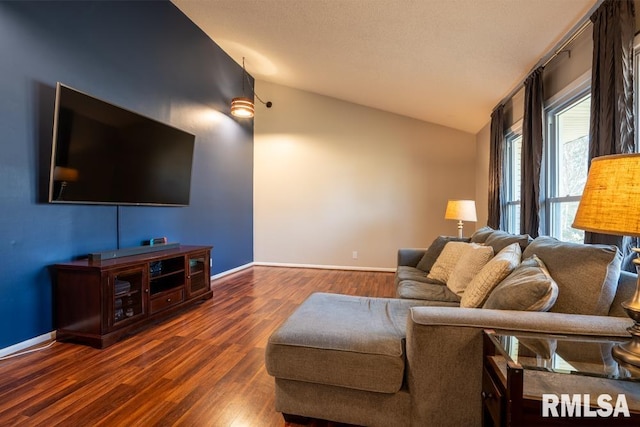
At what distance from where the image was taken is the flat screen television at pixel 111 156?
2303mm

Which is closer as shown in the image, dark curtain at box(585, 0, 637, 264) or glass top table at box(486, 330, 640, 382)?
glass top table at box(486, 330, 640, 382)

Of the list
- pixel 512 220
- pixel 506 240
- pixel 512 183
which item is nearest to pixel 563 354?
pixel 506 240

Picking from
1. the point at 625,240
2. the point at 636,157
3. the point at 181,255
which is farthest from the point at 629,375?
the point at 181,255

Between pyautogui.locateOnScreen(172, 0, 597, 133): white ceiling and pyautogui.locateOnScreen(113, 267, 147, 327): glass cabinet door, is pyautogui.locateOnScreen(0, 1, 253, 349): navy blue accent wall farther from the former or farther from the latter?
pyautogui.locateOnScreen(172, 0, 597, 133): white ceiling

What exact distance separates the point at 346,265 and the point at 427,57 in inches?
137

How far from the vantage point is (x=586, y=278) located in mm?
1353

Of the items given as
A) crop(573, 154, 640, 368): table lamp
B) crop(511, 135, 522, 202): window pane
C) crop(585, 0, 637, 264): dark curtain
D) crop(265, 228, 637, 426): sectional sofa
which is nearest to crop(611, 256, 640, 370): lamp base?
crop(573, 154, 640, 368): table lamp

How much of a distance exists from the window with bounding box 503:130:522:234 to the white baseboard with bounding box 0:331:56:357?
4.67m

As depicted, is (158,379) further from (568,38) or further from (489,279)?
(568,38)

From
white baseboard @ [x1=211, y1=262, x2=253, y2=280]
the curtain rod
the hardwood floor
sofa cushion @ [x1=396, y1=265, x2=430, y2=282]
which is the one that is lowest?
the hardwood floor

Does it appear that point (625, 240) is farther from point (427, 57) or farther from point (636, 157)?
point (427, 57)

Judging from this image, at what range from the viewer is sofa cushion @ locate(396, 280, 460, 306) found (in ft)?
7.33

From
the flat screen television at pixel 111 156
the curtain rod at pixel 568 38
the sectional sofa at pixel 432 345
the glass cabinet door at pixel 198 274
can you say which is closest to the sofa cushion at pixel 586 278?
the sectional sofa at pixel 432 345

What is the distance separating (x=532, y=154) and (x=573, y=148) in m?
0.29
